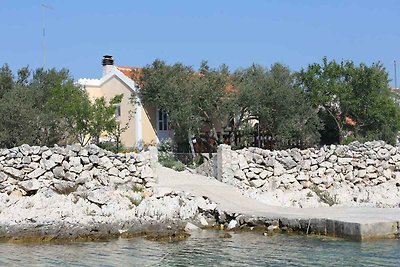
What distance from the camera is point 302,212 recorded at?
21.8 m

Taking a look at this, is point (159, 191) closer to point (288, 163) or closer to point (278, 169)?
point (278, 169)

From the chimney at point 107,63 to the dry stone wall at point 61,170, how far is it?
46.6ft

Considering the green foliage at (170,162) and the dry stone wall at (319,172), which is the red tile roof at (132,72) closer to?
the green foliage at (170,162)

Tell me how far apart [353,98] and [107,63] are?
14.8 metres

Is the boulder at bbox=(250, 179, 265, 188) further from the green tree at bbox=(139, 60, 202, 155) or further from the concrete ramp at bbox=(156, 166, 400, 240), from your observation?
the green tree at bbox=(139, 60, 202, 155)

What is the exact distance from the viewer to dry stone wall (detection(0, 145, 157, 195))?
2298 cm

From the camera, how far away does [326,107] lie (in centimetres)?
3725

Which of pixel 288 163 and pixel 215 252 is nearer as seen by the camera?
pixel 215 252

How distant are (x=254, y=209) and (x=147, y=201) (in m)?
3.80

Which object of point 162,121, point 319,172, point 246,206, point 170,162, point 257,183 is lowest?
point 246,206

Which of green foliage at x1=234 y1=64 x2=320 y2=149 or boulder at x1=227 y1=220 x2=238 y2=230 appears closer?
boulder at x1=227 y1=220 x2=238 y2=230

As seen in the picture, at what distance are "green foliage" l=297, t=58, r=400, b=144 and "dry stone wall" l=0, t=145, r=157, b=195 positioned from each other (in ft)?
51.7


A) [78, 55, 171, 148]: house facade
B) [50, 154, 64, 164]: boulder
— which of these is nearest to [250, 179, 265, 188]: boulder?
[50, 154, 64, 164]: boulder

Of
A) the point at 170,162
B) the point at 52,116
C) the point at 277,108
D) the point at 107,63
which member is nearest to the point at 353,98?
the point at 277,108
